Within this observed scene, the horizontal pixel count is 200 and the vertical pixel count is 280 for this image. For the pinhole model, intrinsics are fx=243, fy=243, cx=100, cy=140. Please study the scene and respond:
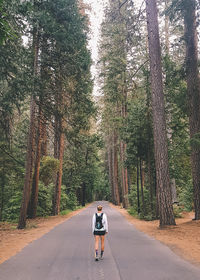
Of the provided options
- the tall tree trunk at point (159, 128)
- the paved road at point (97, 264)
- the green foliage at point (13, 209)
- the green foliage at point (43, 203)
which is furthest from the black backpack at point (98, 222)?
the green foliage at point (43, 203)

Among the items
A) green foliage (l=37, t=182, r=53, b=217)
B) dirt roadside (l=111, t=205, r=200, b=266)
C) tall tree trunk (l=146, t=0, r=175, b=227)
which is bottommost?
dirt roadside (l=111, t=205, r=200, b=266)

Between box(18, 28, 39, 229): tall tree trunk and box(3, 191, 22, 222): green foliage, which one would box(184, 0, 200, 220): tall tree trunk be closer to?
box(18, 28, 39, 229): tall tree trunk

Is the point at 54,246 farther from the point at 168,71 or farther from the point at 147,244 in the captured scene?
the point at 168,71

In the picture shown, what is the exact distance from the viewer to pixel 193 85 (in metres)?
13.4

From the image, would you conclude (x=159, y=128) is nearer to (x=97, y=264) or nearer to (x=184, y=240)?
(x=184, y=240)

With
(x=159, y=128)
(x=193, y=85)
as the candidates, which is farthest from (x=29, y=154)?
(x=193, y=85)

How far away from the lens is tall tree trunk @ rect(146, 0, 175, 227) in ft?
38.3

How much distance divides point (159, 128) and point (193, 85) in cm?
341

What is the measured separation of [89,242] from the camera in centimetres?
852

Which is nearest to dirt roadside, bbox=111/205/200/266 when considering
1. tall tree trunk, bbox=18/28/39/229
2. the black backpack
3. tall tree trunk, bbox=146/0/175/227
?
tall tree trunk, bbox=146/0/175/227

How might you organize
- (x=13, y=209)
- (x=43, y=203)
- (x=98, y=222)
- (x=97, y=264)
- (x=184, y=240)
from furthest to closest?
1. (x=43, y=203)
2. (x=13, y=209)
3. (x=184, y=240)
4. (x=98, y=222)
5. (x=97, y=264)

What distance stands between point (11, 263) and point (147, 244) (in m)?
4.32

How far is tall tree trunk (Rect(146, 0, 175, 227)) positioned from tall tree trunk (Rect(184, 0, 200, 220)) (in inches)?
73.8

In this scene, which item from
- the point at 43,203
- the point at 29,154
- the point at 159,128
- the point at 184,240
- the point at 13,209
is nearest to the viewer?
the point at 184,240
